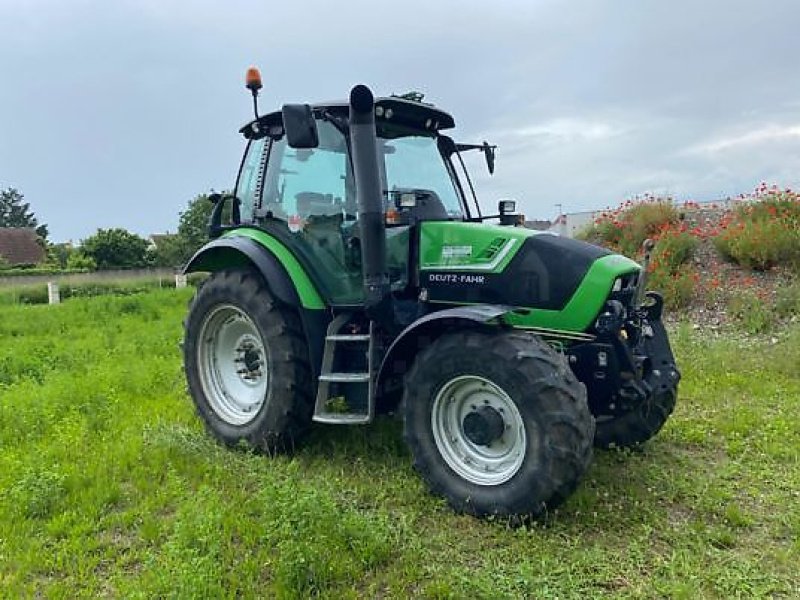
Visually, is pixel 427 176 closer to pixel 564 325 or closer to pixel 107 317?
pixel 564 325

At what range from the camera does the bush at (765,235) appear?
10219 mm

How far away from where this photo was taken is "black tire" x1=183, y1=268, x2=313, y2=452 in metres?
4.67

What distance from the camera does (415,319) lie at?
177 inches

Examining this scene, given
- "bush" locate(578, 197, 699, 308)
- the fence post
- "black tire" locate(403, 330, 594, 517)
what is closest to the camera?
"black tire" locate(403, 330, 594, 517)

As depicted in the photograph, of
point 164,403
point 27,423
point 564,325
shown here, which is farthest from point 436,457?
point 27,423

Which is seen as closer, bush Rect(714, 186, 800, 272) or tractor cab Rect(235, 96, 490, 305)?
tractor cab Rect(235, 96, 490, 305)

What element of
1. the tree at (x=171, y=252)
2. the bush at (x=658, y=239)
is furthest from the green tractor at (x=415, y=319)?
the tree at (x=171, y=252)

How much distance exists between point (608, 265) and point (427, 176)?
4.91 ft

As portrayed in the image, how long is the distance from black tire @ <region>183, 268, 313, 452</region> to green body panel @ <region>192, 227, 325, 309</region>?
0.14 meters

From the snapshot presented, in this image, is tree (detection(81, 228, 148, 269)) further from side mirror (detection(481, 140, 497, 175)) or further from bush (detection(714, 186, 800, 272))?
side mirror (detection(481, 140, 497, 175))

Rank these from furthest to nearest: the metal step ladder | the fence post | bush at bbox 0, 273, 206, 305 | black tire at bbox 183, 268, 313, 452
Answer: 1. bush at bbox 0, 273, 206, 305
2. the fence post
3. black tire at bbox 183, 268, 313, 452
4. the metal step ladder

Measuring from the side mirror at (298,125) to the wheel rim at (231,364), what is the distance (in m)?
1.56

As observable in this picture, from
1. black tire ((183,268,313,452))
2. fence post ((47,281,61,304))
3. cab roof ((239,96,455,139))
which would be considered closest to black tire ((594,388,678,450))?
black tire ((183,268,313,452))

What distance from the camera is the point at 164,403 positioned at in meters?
6.27
